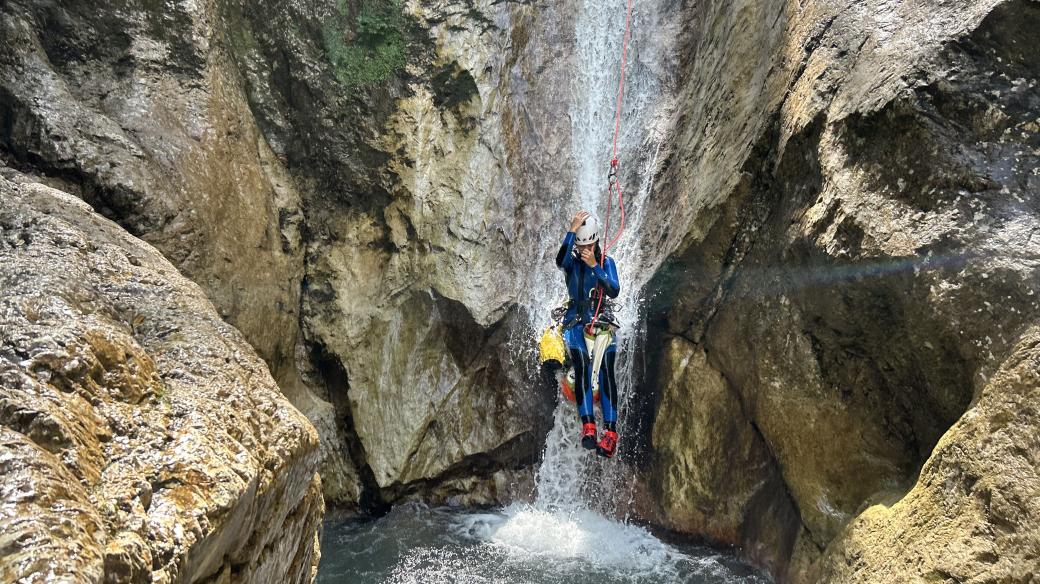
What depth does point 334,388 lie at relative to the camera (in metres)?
7.50

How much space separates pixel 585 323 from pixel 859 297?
2.30 metres

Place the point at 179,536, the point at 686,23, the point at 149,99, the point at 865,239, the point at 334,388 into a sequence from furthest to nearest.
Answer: the point at 686,23, the point at 334,388, the point at 149,99, the point at 865,239, the point at 179,536

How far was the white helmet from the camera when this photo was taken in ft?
18.8

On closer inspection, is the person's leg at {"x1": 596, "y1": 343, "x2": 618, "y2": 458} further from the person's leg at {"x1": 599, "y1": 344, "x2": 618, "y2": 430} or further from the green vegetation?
the green vegetation

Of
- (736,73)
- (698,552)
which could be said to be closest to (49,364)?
(698,552)

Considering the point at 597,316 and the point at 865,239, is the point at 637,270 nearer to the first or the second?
the point at 597,316

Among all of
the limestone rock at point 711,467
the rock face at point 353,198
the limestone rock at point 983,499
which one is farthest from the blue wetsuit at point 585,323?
the limestone rock at point 983,499

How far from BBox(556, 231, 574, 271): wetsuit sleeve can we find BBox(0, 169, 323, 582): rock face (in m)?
2.93

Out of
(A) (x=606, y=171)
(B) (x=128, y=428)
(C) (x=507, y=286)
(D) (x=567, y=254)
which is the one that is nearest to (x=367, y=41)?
(A) (x=606, y=171)

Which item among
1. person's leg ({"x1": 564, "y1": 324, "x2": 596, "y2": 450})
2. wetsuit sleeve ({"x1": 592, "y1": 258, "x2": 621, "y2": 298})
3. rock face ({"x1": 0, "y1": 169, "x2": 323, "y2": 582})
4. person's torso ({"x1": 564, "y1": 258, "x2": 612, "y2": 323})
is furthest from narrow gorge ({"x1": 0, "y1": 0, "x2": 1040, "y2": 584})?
person's leg ({"x1": 564, "y1": 324, "x2": 596, "y2": 450})

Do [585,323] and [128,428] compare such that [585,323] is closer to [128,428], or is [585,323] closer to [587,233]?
[587,233]

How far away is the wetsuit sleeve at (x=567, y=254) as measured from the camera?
580 centimetres

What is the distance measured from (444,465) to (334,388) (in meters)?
1.51

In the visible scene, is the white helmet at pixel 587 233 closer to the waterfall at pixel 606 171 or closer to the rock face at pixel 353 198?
the waterfall at pixel 606 171
